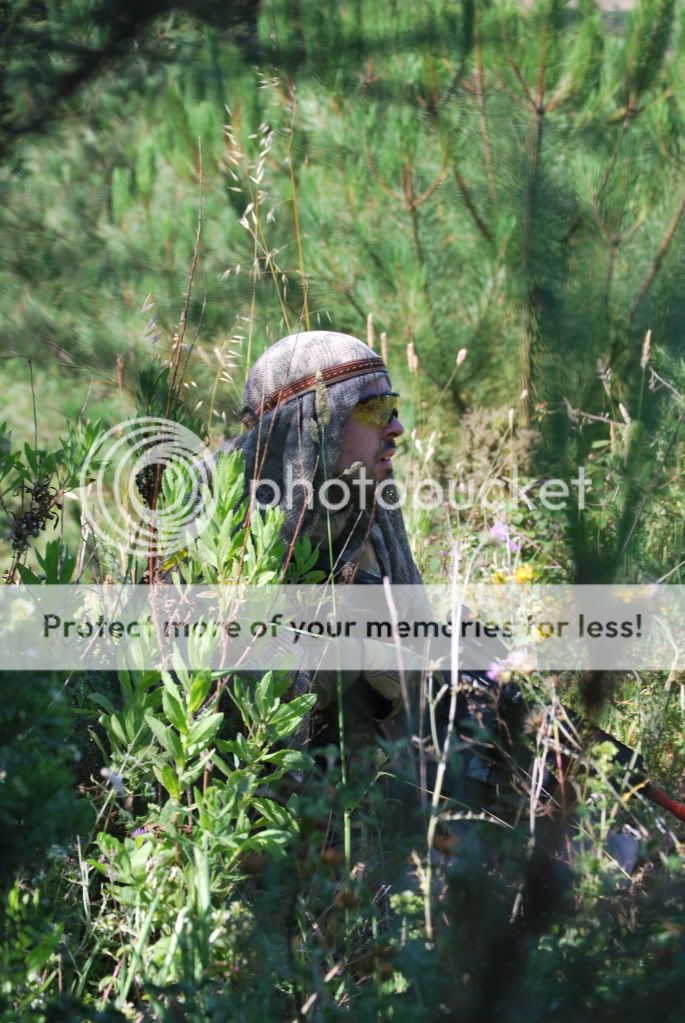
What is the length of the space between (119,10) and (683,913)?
998 millimetres

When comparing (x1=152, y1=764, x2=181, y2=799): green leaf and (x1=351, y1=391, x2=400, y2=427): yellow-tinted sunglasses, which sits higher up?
(x1=351, y1=391, x2=400, y2=427): yellow-tinted sunglasses

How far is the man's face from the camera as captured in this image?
225cm

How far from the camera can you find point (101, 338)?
2459 millimetres

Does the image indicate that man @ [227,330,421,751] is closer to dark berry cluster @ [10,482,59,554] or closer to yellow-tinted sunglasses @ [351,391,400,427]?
yellow-tinted sunglasses @ [351,391,400,427]

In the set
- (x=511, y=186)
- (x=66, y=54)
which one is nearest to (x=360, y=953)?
(x=511, y=186)

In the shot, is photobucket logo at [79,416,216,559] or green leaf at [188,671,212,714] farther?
photobucket logo at [79,416,216,559]

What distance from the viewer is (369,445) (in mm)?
2273

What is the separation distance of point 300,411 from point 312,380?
7 cm

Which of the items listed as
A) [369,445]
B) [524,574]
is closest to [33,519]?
[369,445]

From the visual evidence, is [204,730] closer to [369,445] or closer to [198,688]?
[198,688]

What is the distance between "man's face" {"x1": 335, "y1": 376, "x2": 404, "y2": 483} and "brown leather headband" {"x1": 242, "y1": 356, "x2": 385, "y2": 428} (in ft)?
0.13

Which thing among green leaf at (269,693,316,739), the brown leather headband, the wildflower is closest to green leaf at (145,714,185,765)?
green leaf at (269,693,316,739)

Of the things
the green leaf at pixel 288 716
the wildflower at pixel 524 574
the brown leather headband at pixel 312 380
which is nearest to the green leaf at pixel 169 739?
the green leaf at pixel 288 716

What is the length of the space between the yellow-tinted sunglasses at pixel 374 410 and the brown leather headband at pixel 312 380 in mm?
58
